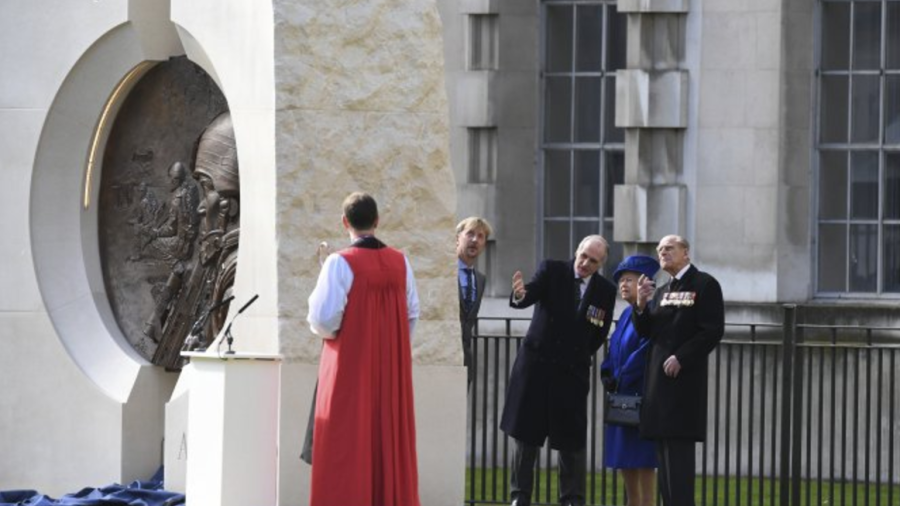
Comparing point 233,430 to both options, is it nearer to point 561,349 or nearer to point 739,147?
point 561,349

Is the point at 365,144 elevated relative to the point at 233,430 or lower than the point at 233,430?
elevated

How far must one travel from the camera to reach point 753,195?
23.5 m

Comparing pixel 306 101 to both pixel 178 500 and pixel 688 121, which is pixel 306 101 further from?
pixel 688 121

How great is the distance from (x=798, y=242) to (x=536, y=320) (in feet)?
19.8

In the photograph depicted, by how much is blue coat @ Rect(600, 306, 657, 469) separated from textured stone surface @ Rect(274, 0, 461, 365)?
4.13 feet

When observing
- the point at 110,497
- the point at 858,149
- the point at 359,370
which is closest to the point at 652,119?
the point at 858,149

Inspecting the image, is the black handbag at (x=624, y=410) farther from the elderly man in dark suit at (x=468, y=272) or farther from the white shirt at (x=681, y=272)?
the elderly man in dark suit at (x=468, y=272)

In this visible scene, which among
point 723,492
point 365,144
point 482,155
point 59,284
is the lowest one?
point 723,492

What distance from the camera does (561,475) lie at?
60.1ft

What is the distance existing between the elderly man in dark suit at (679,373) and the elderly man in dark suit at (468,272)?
136 cm

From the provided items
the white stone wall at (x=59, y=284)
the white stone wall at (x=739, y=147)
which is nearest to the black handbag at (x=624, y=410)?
the white stone wall at (x=59, y=284)

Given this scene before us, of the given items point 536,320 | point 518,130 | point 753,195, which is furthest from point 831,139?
point 536,320

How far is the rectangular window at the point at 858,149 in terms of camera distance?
2381 centimetres

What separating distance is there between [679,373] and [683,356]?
0.12 meters
